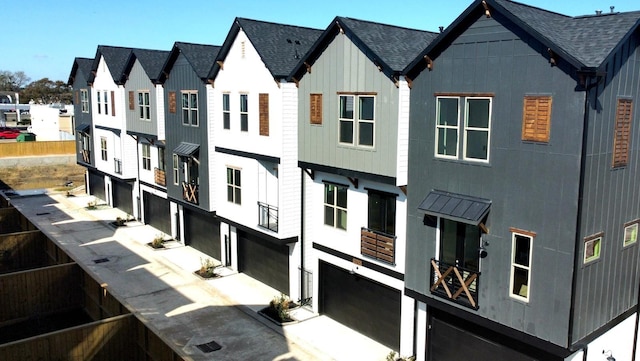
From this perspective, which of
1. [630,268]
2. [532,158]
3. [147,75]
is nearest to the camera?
[532,158]

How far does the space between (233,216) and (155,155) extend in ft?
34.5

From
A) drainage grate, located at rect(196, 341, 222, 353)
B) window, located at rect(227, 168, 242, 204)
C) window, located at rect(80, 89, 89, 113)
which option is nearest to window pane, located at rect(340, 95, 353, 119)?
window, located at rect(227, 168, 242, 204)

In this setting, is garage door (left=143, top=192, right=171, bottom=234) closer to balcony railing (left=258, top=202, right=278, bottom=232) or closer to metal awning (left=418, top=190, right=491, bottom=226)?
balcony railing (left=258, top=202, right=278, bottom=232)

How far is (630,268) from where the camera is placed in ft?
46.5

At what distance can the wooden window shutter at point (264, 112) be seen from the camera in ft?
69.1

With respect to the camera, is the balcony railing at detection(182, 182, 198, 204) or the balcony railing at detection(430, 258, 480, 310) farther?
the balcony railing at detection(182, 182, 198, 204)

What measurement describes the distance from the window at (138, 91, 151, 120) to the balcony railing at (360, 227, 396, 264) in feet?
60.4

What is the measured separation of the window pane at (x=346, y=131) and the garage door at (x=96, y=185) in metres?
29.2

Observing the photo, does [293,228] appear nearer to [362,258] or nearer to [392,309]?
[362,258]

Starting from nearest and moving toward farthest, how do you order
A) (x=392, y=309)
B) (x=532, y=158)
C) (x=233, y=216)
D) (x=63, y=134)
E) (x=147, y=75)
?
1. (x=532, y=158)
2. (x=392, y=309)
3. (x=233, y=216)
4. (x=147, y=75)
5. (x=63, y=134)

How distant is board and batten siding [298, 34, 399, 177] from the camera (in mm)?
16141

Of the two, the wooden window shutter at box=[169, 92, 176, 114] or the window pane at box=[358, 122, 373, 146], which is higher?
the wooden window shutter at box=[169, 92, 176, 114]

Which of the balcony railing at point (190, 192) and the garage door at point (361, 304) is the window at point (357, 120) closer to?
the garage door at point (361, 304)

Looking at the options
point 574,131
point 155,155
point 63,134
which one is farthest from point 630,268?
point 63,134
